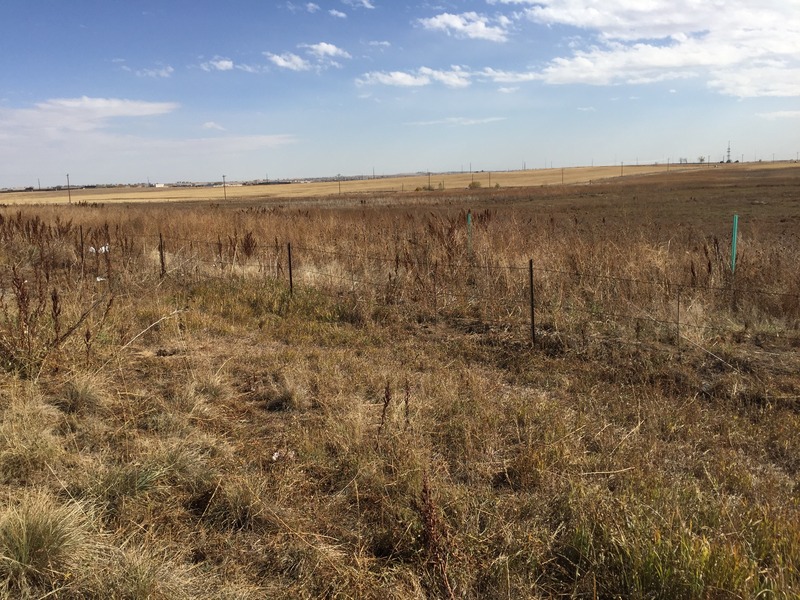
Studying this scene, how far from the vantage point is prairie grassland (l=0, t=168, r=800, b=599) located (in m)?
2.73

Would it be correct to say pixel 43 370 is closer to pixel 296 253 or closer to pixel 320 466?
pixel 320 466

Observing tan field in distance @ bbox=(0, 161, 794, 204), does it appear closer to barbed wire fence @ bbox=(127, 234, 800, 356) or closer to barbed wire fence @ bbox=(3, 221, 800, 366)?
barbed wire fence @ bbox=(3, 221, 800, 366)

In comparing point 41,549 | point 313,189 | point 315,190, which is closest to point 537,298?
point 41,549

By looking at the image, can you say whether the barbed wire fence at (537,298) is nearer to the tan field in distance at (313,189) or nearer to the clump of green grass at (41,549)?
the clump of green grass at (41,549)

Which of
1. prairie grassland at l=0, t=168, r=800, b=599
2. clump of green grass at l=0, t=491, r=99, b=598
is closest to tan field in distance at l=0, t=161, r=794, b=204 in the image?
prairie grassland at l=0, t=168, r=800, b=599

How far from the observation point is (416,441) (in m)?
4.09

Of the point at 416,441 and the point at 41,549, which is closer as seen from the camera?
the point at 41,549

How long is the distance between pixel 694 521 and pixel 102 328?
5.98 m

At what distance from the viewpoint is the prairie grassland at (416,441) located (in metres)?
2.73

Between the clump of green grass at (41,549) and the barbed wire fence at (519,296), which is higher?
the barbed wire fence at (519,296)

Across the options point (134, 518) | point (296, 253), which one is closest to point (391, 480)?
point (134, 518)

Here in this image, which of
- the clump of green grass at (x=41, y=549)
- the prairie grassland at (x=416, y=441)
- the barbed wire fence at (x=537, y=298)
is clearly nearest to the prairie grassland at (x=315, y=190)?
the barbed wire fence at (x=537, y=298)

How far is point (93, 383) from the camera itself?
493 cm

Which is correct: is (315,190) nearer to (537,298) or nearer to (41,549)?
(537,298)
